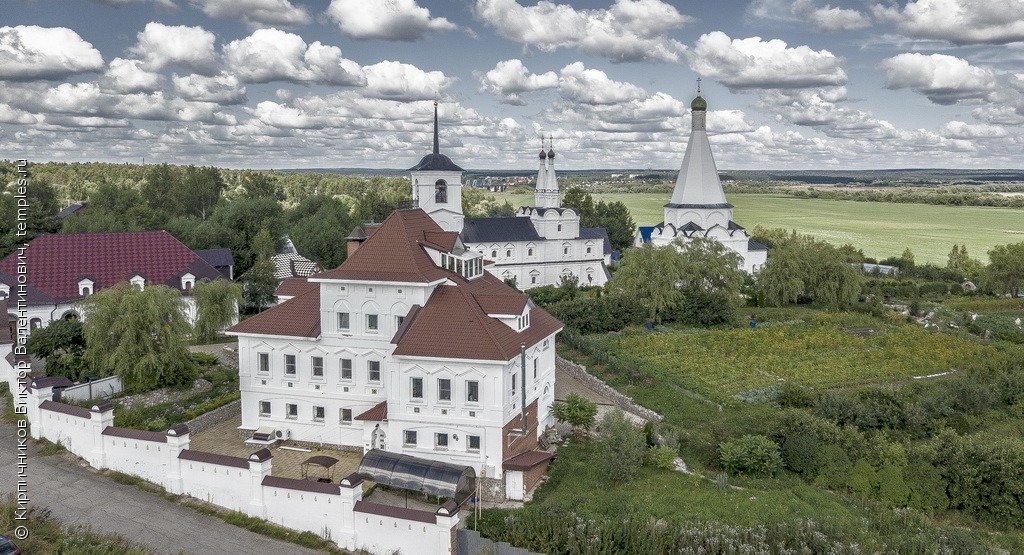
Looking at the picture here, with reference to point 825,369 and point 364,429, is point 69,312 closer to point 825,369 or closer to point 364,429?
point 364,429

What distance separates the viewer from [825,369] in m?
33.8

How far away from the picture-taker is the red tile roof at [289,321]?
2441 cm

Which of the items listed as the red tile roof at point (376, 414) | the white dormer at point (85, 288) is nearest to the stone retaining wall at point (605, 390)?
the red tile roof at point (376, 414)

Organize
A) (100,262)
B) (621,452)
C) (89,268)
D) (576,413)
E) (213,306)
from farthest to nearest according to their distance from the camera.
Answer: (100,262) < (89,268) < (213,306) < (576,413) < (621,452)

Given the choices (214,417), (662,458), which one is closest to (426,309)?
(662,458)

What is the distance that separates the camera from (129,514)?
18953 millimetres

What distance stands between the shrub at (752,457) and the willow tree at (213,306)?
82.6 ft

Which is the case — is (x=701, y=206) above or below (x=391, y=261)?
above

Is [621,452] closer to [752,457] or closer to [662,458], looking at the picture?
[662,458]

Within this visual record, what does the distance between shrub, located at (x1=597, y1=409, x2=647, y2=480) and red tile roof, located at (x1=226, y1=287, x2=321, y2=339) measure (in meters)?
9.82

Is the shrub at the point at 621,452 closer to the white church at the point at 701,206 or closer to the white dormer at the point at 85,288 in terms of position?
the white dormer at the point at 85,288

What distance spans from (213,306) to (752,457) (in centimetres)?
2619

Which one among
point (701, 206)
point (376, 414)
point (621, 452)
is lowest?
point (621, 452)

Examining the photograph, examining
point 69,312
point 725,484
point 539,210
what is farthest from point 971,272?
point 69,312
